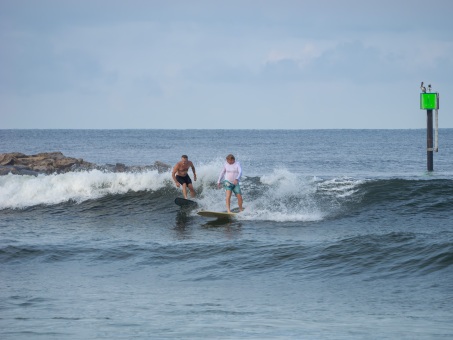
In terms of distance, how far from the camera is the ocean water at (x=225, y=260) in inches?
373

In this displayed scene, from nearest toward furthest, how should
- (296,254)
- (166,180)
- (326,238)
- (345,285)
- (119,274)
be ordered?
(345,285)
(119,274)
(296,254)
(326,238)
(166,180)

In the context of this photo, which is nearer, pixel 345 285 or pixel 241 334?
pixel 241 334

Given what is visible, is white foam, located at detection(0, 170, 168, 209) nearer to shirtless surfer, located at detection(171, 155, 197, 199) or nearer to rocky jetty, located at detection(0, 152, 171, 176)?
shirtless surfer, located at detection(171, 155, 197, 199)

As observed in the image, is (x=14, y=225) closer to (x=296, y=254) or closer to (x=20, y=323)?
(x=296, y=254)

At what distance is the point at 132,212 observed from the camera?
22.4 m

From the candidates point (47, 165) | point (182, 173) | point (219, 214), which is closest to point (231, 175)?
point (219, 214)

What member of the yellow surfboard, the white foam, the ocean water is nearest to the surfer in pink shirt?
the yellow surfboard

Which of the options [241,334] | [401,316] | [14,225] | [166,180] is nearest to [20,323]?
[241,334]

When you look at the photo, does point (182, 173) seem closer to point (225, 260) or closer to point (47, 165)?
point (225, 260)

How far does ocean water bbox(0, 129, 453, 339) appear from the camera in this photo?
9.48 metres

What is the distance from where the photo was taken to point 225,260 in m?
14.5

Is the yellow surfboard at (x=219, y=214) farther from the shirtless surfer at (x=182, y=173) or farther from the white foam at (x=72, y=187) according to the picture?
the white foam at (x=72, y=187)

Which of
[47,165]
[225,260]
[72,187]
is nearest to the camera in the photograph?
[225,260]

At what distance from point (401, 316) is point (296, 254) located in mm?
5047
